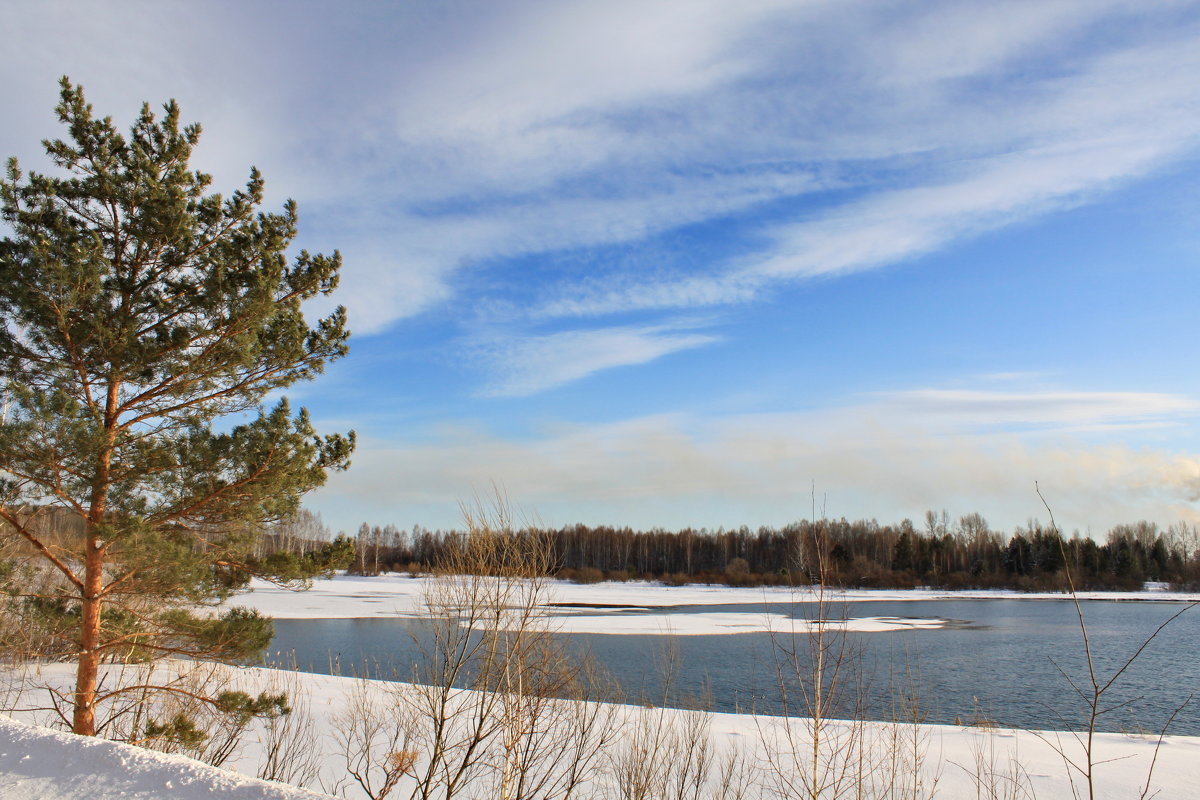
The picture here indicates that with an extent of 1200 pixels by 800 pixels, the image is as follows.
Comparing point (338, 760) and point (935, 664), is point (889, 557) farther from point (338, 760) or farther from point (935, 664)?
point (338, 760)

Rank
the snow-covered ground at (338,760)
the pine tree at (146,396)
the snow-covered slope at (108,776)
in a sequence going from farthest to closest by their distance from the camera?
the pine tree at (146,396), the snow-covered ground at (338,760), the snow-covered slope at (108,776)

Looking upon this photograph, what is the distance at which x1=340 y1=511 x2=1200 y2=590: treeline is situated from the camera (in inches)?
2579

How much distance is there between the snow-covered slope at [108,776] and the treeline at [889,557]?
45458 mm

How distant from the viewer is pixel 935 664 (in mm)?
21000

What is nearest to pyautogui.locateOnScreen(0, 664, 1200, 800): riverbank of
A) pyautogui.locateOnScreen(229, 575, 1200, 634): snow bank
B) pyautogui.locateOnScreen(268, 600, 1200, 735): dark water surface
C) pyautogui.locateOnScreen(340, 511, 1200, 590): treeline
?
pyautogui.locateOnScreen(268, 600, 1200, 735): dark water surface

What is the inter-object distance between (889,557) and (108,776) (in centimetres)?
8447

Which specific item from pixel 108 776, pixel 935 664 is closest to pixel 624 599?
pixel 935 664

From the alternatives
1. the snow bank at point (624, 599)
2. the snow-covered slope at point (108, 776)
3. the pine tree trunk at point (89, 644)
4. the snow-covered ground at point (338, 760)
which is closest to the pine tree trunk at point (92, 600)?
the pine tree trunk at point (89, 644)

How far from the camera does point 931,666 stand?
20.6 meters

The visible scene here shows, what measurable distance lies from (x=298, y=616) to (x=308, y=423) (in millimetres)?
30305

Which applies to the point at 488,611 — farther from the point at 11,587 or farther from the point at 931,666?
the point at 931,666

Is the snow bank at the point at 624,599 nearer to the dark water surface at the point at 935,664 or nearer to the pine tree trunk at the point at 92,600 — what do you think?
the dark water surface at the point at 935,664

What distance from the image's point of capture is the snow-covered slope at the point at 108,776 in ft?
13.9

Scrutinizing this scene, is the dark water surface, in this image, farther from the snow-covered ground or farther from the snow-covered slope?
the snow-covered slope
